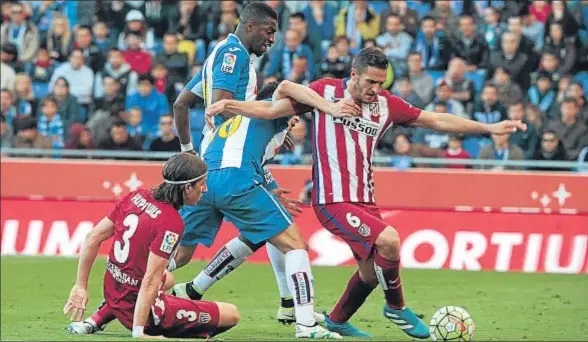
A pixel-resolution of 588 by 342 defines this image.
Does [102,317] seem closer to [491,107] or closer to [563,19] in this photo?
[491,107]

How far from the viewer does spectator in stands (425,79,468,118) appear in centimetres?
1886

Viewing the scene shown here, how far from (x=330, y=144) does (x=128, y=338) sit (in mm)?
2200

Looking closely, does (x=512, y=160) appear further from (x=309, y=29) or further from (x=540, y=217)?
(x=309, y=29)

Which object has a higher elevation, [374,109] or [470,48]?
[374,109]

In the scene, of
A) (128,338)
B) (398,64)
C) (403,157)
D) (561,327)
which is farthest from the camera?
(398,64)

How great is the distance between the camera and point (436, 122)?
994 cm

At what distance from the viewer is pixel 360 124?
9797 millimetres

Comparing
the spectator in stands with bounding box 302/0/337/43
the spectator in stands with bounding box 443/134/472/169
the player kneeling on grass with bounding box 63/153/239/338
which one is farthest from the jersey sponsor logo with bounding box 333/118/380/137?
the spectator in stands with bounding box 302/0/337/43

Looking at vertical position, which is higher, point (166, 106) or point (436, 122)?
point (436, 122)

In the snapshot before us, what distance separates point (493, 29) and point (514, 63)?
2.48ft

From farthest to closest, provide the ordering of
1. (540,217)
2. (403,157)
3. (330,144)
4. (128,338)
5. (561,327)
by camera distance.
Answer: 1. (403,157)
2. (540,217)
3. (561,327)
4. (330,144)
5. (128,338)

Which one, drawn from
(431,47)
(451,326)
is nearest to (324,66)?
(431,47)

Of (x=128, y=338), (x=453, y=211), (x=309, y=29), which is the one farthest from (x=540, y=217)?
(x=128, y=338)

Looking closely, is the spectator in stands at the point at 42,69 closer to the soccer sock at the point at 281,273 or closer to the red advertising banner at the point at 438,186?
the red advertising banner at the point at 438,186
